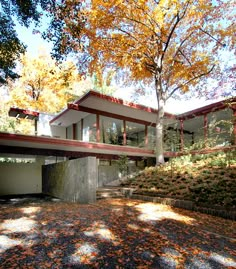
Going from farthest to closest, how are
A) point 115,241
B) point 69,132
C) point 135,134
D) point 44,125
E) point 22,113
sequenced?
point 135,134, point 44,125, point 69,132, point 22,113, point 115,241

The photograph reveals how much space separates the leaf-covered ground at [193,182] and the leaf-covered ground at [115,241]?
2.79ft

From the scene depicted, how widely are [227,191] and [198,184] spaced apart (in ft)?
3.88

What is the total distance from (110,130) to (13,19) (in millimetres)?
9457

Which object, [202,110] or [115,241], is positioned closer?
[115,241]

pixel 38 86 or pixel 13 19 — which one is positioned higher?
pixel 38 86

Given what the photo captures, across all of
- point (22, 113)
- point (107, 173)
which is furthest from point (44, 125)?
point (107, 173)

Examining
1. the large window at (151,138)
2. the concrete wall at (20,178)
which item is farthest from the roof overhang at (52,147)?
the concrete wall at (20,178)

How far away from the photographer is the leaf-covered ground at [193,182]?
21.0 feet

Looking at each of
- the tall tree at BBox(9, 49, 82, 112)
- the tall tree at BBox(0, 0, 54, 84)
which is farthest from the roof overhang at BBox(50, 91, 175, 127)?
the tall tree at BBox(9, 49, 82, 112)

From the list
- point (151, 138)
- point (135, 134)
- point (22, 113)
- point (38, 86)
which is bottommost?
point (151, 138)

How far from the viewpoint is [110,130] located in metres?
14.5

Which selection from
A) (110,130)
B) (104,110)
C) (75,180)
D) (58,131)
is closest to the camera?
(75,180)

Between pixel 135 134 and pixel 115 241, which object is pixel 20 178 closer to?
pixel 135 134

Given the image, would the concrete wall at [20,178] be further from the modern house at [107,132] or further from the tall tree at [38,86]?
the tall tree at [38,86]
